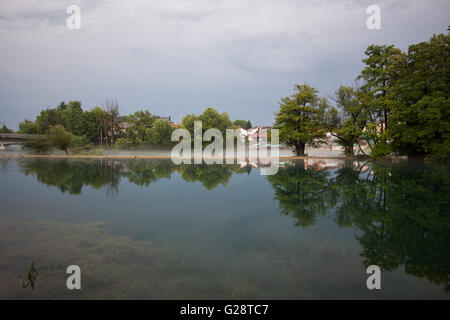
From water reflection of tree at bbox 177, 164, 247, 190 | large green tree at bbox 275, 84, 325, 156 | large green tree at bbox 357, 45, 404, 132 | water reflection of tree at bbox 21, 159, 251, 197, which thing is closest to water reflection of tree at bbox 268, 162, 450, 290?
water reflection of tree at bbox 177, 164, 247, 190

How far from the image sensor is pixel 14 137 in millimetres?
53781

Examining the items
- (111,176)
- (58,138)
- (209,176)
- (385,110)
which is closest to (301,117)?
(385,110)

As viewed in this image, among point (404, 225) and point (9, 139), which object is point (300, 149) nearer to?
point (404, 225)

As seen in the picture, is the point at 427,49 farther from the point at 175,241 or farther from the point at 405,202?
the point at 175,241

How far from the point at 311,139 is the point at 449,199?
2588cm

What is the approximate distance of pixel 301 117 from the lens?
33656 millimetres

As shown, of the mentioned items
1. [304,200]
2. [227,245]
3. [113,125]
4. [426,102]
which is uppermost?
[113,125]

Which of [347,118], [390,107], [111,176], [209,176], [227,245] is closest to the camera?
[227,245]

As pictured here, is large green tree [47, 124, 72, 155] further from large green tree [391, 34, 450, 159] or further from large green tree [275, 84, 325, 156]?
large green tree [391, 34, 450, 159]

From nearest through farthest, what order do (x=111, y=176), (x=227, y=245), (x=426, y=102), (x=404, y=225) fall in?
(x=227, y=245)
(x=404, y=225)
(x=111, y=176)
(x=426, y=102)

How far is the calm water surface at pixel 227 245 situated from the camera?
3506 millimetres

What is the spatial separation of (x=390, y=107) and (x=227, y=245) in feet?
87.3

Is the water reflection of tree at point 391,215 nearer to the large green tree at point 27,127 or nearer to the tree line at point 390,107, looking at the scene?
the tree line at point 390,107
